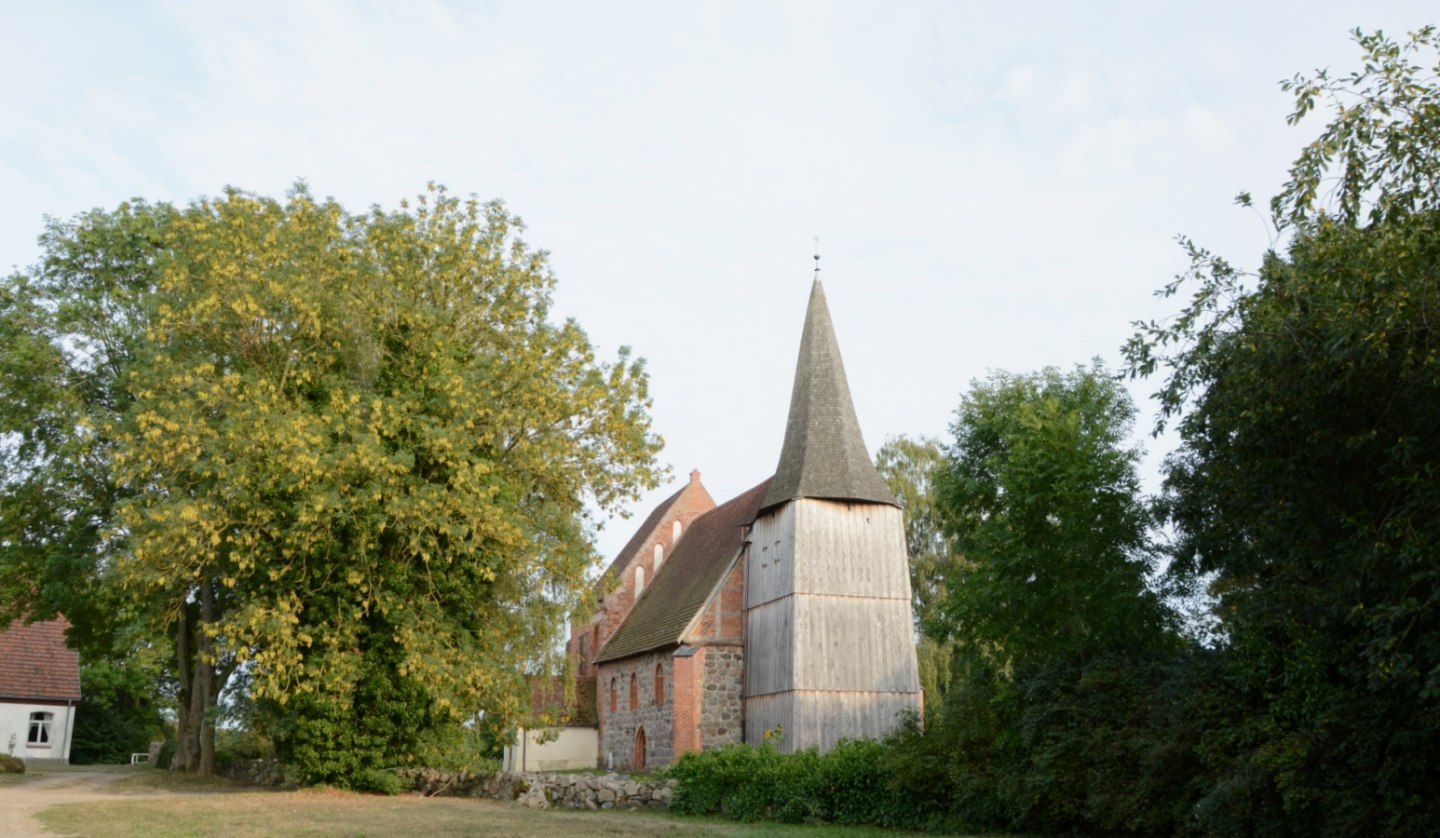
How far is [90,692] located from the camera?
5044 centimetres

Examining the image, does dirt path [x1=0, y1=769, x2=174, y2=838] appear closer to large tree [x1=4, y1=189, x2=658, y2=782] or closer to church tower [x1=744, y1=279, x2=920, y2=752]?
large tree [x1=4, y1=189, x2=658, y2=782]

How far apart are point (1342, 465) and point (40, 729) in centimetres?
4605

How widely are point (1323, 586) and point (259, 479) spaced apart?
1763 centimetres

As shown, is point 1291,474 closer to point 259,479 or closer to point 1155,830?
point 1155,830

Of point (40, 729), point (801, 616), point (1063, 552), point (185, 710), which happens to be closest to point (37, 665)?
point (40, 729)

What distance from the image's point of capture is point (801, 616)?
3156cm

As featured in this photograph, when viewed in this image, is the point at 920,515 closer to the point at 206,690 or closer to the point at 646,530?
the point at 646,530

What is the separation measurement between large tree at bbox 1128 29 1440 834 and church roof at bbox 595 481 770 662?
23030 mm

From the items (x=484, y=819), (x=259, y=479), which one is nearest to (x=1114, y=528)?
(x=484, y=819)

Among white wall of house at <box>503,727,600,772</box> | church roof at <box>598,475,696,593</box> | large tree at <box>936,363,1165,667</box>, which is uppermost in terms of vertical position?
church roof at <box>598,475,696,593</box>

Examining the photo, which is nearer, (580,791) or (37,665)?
(580,791)

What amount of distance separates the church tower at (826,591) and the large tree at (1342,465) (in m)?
19.2

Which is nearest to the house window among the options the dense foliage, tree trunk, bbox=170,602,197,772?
the dense foliage

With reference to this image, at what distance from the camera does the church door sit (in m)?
36.8
